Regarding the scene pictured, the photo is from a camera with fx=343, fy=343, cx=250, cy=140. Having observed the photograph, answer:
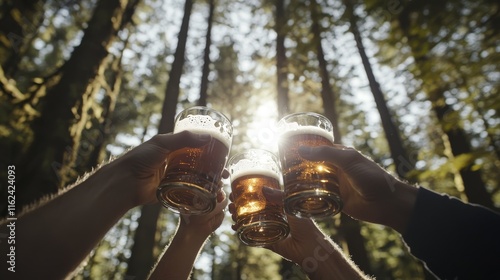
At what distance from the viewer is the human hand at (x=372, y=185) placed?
5.46 feet

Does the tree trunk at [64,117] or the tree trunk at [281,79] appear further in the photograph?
the tree trunk at [281,79]

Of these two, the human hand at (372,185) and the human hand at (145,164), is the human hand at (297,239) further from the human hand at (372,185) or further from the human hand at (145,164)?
the human hand at (145,164)

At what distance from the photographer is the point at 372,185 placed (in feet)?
5.66

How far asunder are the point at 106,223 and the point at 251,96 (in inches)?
475

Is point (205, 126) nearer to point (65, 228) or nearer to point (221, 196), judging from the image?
point (221, 196)

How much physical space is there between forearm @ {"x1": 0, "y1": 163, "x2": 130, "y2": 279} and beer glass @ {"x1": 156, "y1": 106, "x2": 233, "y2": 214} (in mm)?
295

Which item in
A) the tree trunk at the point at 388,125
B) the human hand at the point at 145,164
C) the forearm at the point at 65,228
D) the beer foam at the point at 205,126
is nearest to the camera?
the forearm at the point at 65,228

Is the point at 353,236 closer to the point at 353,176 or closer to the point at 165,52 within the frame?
the point at 353,176

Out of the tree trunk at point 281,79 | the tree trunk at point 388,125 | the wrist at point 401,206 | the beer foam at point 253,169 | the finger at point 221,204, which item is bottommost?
the wrist at point 401,206

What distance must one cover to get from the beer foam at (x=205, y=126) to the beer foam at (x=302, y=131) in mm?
345

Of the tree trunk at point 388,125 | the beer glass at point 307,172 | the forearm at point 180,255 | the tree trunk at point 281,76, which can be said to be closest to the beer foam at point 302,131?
the beer glass at point 307,172

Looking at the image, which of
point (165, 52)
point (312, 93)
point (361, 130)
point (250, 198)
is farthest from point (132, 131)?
point (250, 198)

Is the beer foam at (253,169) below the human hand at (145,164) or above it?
above

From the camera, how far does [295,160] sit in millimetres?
1862
